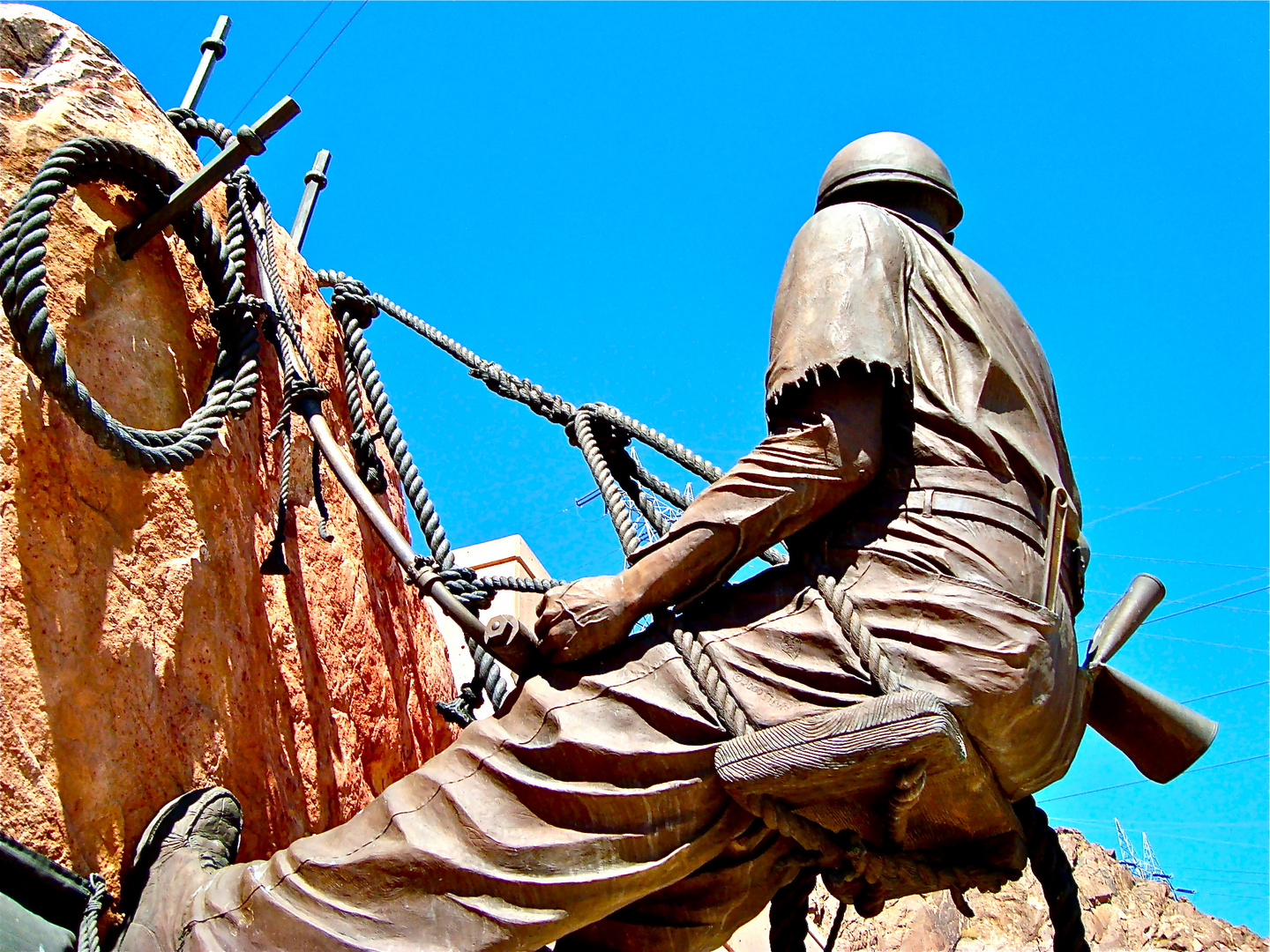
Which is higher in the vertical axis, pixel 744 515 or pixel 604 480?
pixel 604 480

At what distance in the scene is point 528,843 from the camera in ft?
9.34

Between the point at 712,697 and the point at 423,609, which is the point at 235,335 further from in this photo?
the point at 712,697

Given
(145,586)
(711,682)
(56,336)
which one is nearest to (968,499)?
(711,682)

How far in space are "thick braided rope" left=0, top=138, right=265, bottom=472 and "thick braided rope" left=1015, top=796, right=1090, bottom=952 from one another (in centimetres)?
233

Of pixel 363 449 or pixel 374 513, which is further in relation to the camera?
pixel 363 449

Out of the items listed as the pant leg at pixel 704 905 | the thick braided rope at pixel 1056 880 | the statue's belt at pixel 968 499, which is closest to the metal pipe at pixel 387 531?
the pant leg at pixel 704 905

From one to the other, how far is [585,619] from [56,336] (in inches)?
62.2

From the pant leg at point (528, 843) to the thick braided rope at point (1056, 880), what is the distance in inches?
28.9

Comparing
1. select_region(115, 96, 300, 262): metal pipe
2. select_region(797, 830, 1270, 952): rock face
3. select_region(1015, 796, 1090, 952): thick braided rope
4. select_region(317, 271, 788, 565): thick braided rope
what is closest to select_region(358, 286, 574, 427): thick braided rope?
select_region(317, 271, 788, 565): thick braided rope

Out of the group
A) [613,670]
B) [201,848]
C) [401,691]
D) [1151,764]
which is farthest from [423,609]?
[1151,764]

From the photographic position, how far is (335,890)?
2.88m

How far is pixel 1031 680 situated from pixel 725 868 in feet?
2.71

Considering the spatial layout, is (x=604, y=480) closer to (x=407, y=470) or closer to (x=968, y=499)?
(x=407, y=470)

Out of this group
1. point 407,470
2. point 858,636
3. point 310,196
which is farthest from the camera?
point 310,196
